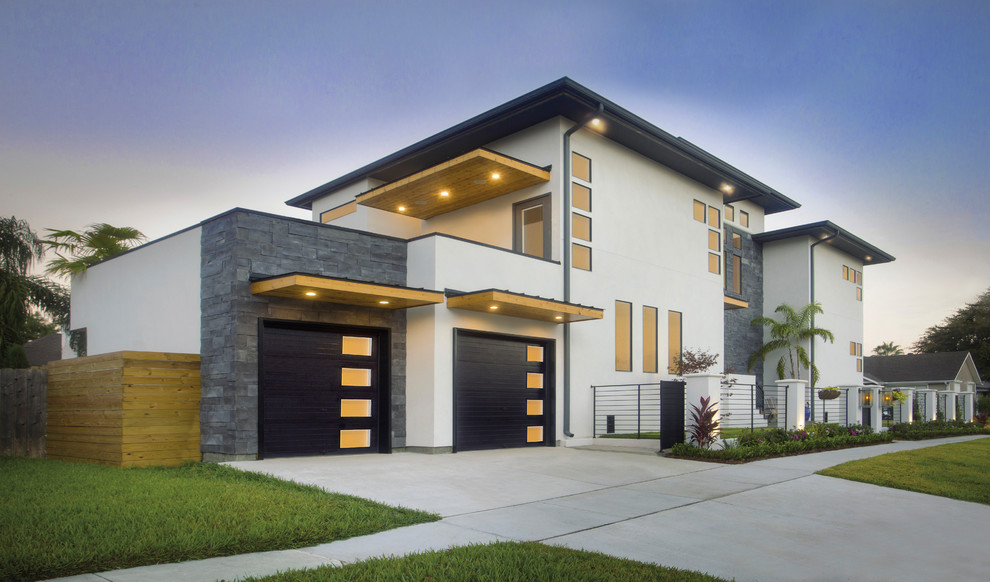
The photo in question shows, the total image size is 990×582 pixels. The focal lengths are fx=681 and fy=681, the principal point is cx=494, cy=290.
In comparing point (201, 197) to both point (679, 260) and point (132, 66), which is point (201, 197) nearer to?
point (132, 66)

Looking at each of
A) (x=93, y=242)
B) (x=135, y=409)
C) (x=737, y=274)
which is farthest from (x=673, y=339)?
(x=93, y=242)

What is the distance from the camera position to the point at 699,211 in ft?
65.8

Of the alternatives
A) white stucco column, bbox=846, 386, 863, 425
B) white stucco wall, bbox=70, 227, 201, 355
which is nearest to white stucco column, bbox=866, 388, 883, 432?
white stucco column, bbox=846, 386, 863, 425

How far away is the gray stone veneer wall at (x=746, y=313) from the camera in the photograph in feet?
80.9

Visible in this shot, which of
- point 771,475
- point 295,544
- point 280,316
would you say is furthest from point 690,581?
point 280,316

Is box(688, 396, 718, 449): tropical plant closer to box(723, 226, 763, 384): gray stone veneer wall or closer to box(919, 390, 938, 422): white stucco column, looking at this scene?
box(723, 226, 763, 384): gray stone veneer wall

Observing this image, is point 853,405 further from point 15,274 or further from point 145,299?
point 15,274

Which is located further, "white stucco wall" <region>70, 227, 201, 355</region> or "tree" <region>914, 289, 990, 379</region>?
"tree" <region>914, 289, 990, 379</region>

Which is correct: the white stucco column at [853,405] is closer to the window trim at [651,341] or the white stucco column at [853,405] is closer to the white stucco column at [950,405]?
the window trim at [651,341]

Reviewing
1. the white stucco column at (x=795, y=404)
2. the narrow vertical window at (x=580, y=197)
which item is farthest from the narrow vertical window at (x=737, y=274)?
the narrow vertical window at (x=580, y=197)

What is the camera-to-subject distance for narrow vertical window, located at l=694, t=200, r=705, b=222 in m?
19.9

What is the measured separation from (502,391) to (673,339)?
652 cm

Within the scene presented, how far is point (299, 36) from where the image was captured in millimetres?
14922

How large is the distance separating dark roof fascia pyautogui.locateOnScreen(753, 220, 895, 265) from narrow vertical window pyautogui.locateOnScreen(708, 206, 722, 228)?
5.57 meters
